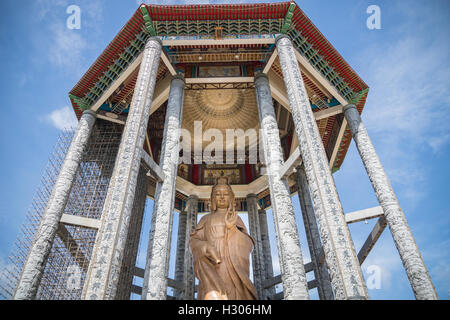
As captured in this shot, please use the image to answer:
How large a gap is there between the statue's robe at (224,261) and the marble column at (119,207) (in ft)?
5.45

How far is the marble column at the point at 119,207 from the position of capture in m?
5.77

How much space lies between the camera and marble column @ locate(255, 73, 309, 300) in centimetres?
648

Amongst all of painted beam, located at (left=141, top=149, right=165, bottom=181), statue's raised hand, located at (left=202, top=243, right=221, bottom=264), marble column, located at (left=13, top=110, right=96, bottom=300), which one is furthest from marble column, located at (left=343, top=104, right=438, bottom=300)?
marble column, located at (left=13, top=110, right=96, bottom=300)

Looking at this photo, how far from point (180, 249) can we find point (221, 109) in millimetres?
7278

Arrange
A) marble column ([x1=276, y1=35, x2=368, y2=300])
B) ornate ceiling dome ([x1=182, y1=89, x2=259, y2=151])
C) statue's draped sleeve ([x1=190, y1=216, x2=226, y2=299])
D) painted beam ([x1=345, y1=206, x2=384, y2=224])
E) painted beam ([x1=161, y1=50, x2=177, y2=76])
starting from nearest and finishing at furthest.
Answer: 1. marble column ([x1=276, y1=35, x2=368, y2=300])
2. statue's draped sleeve ([x1=190, y1=216, x2=226, y2=299])
3. painted beam ([x1=345, y1=206, x2=384, y2=224])
4. painted beam ([x1=161, y1=50, x2=177, y2=76])
5. ornate ceiling dome ([x1=182, y1=89, x2=259, y2=151])

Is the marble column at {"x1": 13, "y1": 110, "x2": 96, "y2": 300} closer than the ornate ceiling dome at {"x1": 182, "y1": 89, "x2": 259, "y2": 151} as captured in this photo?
Yes

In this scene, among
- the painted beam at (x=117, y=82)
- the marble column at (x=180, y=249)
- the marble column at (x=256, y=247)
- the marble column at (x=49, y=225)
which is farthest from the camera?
the marble column at (x=180, y=249)

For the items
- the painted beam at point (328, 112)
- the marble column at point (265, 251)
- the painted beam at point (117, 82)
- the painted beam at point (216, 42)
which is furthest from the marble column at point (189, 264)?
the painted beam at point (216, 42)

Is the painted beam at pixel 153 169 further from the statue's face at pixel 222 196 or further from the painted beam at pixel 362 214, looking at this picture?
the painted beam at pixel 362 214

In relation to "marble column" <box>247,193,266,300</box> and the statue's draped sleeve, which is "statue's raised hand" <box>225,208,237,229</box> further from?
"marble column" <box>247,193,266,300</box>

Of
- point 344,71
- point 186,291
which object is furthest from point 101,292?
point 344,71

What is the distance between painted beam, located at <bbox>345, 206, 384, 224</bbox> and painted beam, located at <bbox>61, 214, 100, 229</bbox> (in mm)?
6798

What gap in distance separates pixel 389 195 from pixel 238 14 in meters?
7.63
